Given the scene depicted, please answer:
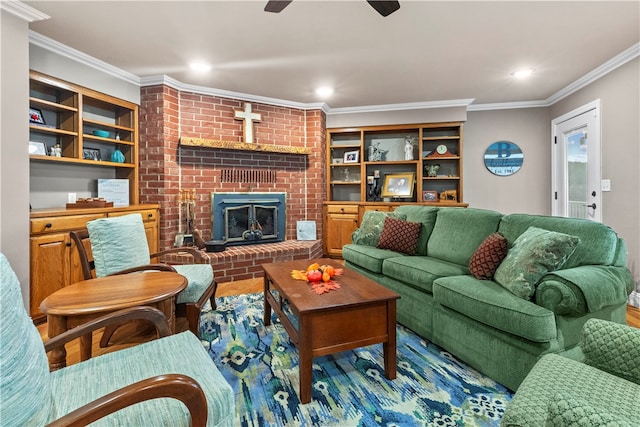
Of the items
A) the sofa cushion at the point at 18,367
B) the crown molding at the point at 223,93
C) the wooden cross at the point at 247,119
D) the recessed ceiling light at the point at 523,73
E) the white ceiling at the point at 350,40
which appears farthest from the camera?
the wooden cross at the point at 247,119

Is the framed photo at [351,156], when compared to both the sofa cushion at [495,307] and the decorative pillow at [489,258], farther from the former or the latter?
the sofa cushion at [495,307]

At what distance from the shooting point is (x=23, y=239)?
2.38 meters

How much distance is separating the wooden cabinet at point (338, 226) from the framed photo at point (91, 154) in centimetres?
309

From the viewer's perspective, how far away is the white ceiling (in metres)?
2.36

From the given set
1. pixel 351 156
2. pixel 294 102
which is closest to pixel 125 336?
pixel 294 102

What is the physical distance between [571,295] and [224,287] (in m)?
3.10

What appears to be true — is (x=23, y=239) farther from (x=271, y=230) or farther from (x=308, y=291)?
(x=271, y=230)

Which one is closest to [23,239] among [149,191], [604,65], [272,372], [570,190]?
[149,191]

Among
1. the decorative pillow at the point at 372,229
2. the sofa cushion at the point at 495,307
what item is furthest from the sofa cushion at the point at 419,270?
the decorative pillow at the point at 372,229

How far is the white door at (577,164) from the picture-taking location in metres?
3.56

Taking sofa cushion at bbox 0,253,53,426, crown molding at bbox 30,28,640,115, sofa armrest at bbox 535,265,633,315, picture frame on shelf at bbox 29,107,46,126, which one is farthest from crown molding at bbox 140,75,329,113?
sofa armrest at bbox 535,265,633,315

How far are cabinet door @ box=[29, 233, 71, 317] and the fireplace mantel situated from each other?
67.5 inches

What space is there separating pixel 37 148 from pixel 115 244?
5.90ft

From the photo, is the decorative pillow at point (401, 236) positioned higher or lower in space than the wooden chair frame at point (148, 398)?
higher
